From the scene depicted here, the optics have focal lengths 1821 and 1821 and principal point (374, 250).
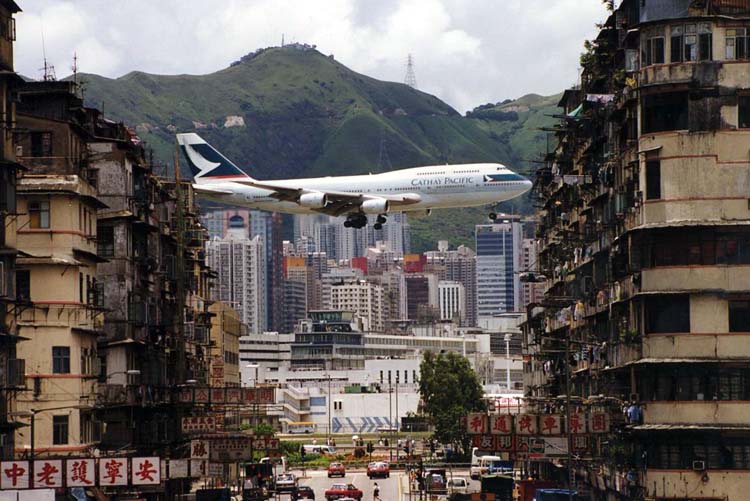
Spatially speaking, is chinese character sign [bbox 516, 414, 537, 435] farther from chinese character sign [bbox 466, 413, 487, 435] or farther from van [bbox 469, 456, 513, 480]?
van [bbox 469, 456, 513, 480]

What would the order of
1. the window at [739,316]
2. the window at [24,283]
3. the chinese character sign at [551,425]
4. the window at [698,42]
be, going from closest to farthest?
the window at [739,316]
the window at [698,42]
the window at [24,283]
the chinese character sign at [551,425]

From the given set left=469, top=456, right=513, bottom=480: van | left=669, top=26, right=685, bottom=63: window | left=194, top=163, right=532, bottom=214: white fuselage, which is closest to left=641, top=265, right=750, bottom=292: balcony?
left=669, top=26, right=685, bottom=63: window

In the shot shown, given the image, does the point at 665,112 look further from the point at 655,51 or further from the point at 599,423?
the point at 599,423

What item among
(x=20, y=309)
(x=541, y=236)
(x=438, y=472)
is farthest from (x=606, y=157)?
(x=438, y=472)

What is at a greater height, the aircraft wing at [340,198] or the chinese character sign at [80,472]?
the aircraft wing at [340,198]

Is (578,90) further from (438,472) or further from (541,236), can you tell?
(438,472)

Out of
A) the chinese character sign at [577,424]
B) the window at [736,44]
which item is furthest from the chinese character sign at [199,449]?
the window at [736,44]

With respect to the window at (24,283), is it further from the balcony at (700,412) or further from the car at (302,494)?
the car at (302,494)
